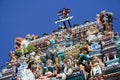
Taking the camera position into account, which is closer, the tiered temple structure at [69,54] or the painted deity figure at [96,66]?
the painted deity figure at [96,66]

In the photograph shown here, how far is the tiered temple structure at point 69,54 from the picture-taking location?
91.7 ft

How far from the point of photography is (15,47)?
114 ft

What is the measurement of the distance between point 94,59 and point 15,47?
836 centimetres

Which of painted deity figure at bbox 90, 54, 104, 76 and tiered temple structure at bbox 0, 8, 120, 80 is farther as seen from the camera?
tiered temple structure at bbox 0, 8, 120, 80

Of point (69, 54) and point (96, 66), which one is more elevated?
point (69, 54)

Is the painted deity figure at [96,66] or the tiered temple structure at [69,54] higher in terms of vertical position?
the tiered temple structure at [69,54]

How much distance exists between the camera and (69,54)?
101 feet

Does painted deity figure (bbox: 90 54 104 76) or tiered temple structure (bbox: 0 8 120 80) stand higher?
tiered temple structure (bbox: 0 8 120 80)

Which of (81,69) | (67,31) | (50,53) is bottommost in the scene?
(81,69)

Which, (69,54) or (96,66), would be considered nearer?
(96,66)

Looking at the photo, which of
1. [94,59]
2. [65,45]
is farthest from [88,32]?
[94,59]

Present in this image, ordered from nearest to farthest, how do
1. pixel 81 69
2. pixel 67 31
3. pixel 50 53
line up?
1. pixel 81 69
2. pixel 50 53
3. pixel 67 31

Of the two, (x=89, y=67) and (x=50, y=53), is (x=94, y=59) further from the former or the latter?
(x=50, y=53)

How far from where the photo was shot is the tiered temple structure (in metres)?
27.9
